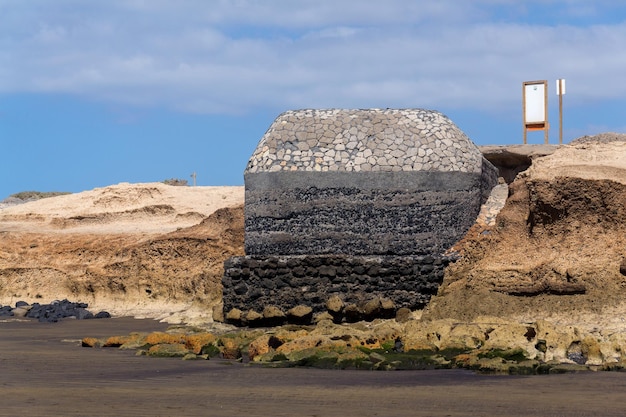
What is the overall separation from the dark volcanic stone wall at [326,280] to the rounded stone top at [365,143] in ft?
5.28

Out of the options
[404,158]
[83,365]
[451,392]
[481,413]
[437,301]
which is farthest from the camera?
[404,158]

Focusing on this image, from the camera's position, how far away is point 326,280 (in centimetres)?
1703

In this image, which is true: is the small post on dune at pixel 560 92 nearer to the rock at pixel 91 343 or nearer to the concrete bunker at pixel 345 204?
the concrete bunker at pixel 345 204

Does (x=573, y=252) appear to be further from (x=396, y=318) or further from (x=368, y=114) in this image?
(x=368, y=114)

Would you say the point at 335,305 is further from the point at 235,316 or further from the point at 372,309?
the point at 235,316

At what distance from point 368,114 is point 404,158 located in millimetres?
1083

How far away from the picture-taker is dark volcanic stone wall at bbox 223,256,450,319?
16.7 m

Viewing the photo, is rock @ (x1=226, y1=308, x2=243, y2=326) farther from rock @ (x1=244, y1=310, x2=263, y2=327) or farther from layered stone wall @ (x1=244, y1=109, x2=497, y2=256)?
layered stone wall @ (x1=244, y1=109, x2=497, y2=256)

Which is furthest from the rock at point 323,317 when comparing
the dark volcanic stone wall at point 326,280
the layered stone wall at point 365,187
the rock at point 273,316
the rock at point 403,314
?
the layered stone wall at point 365,187

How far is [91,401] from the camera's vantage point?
25.5 feet

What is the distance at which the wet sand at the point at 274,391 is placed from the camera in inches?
292

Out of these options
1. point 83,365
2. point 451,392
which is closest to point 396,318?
point 83,365

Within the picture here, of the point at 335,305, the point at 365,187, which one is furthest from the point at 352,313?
the point at 365,187

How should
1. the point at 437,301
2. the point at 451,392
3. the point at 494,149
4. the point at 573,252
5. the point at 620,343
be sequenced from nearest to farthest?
the point at 451,392 → the point at 620,343 → the point at 573,252 → the point at 437,301 → the point at 494,149
